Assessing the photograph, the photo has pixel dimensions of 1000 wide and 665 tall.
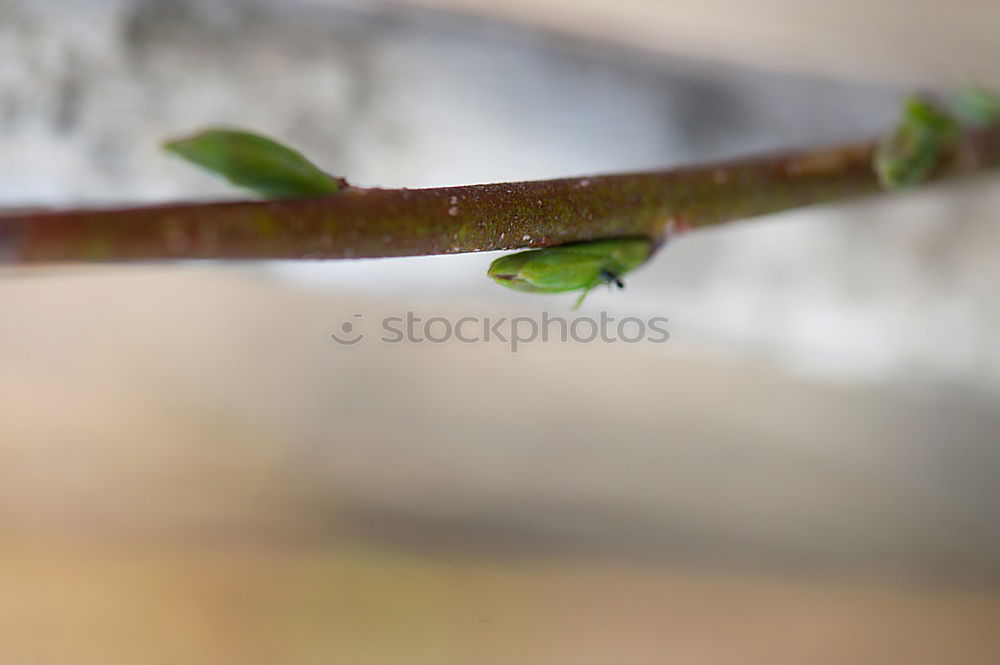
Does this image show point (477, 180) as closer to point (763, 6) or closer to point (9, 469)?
point (763, 6)

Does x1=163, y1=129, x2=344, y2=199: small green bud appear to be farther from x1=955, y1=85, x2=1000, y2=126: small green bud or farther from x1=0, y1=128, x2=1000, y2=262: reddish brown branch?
x1=955, y1=85, x2=1000, y2=126: small green bud

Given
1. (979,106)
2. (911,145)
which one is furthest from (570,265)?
(979,106)

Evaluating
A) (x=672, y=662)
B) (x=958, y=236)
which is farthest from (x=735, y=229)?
(x=672, y=662)

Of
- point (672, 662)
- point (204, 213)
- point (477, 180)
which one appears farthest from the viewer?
point (672, 662)

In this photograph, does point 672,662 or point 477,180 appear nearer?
point 477,180

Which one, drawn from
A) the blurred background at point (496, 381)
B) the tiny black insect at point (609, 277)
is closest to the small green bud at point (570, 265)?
the tiny black insect at point (609, 277)

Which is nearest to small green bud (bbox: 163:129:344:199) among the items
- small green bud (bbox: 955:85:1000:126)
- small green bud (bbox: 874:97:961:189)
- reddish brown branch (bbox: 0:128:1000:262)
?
reddish brown branch (bbox: 0:128:1000:262)

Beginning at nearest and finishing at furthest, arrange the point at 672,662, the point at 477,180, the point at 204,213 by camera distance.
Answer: the point at 204,213 → the point at 477,180 → the point at 672,662
